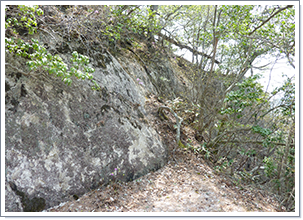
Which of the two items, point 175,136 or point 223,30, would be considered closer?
point 223,30

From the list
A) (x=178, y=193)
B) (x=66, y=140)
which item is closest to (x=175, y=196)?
(x=178, y=193)

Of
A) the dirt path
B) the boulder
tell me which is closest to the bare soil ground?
the dirt path

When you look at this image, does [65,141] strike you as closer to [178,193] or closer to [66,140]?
[66,140]

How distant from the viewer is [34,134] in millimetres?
2934

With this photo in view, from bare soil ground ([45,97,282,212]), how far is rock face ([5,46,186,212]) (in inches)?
7.6

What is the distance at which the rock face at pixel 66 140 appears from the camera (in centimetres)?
271

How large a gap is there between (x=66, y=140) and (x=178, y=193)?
2324 mm

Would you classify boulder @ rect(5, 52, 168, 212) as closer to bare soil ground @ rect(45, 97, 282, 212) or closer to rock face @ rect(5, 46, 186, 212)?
rock face @ rect(5, 46, 186, 212)

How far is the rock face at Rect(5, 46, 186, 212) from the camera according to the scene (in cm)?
271

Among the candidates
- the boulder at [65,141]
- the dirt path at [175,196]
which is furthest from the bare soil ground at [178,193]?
the boulder at [65,141]

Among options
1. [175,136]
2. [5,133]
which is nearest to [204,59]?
[175,136]

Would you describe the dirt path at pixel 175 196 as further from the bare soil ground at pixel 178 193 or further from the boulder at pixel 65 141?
the boulder at pixel 65 141
